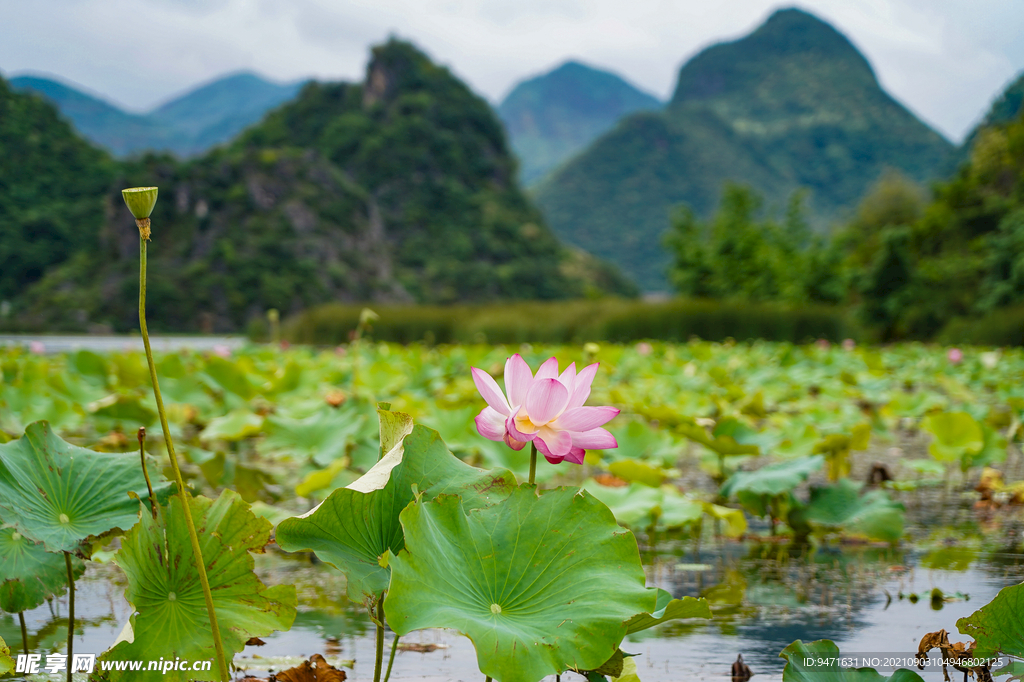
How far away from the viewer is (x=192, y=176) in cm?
2545

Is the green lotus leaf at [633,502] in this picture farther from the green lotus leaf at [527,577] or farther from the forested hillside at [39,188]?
the forested hillside at [39,188]

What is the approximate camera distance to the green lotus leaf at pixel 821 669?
69 centimetres

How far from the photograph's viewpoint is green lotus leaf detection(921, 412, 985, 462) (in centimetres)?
210

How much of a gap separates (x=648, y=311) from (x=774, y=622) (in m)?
10.1

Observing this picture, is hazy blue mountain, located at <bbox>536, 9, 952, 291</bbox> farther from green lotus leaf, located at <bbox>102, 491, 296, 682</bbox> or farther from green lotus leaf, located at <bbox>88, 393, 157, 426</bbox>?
green lotus leaf, located at <bbox>102, 491, 296, 682</bbox>

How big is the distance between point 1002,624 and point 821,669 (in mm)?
172

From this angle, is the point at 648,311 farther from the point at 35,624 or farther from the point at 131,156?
the point at 131,156

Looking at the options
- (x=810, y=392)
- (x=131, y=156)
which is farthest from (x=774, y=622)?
(x=131, y=156)

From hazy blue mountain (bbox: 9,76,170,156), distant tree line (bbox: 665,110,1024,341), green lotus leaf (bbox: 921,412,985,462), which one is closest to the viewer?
green lotus leaf (bbox: 921,412,985,462)

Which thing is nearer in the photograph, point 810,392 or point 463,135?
point 810,392

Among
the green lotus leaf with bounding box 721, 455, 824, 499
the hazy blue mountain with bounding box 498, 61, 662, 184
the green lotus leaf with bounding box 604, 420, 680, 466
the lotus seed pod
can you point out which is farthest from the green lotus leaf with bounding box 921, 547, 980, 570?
the hazy blue mountain with bounding box 498, 61, 662, 184

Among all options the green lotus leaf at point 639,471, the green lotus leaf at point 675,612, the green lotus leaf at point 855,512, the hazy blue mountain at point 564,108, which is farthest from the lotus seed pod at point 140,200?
the hazy blue mountain at point 564,108

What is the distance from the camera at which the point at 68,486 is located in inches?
30.7

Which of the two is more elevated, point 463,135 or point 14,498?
point 463,135
